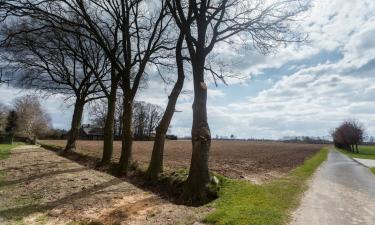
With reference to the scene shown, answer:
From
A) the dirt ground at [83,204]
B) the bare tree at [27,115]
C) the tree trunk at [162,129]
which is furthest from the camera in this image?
the bare tree at [27,115]

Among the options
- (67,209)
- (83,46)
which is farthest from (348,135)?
(67,209)

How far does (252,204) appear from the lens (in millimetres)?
10906

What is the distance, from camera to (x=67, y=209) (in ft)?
34.7

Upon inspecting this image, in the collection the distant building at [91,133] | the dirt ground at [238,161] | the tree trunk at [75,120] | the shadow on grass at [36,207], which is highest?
the distant building at [91,133]

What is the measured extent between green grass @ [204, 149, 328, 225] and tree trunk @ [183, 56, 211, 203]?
2.40 ft

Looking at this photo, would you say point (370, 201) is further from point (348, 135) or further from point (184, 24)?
point (348, 135)

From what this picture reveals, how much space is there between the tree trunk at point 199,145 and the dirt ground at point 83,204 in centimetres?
96

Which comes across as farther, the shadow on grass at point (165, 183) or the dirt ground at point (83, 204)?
the shadow on grass at point (165, 183)

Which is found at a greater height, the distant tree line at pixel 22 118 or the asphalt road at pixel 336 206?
the distant tree line at pixel 22 118

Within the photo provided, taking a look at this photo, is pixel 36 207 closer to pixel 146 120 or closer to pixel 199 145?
pixel 199 145

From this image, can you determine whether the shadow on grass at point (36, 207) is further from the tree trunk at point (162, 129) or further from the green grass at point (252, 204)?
the green grass at point (252, 204)

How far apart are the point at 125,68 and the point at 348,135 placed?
246 ft

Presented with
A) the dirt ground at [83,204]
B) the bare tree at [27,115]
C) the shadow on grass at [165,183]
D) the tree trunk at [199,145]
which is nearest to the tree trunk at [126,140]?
the shadow on grass at [165,183]

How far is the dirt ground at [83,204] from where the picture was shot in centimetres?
968
